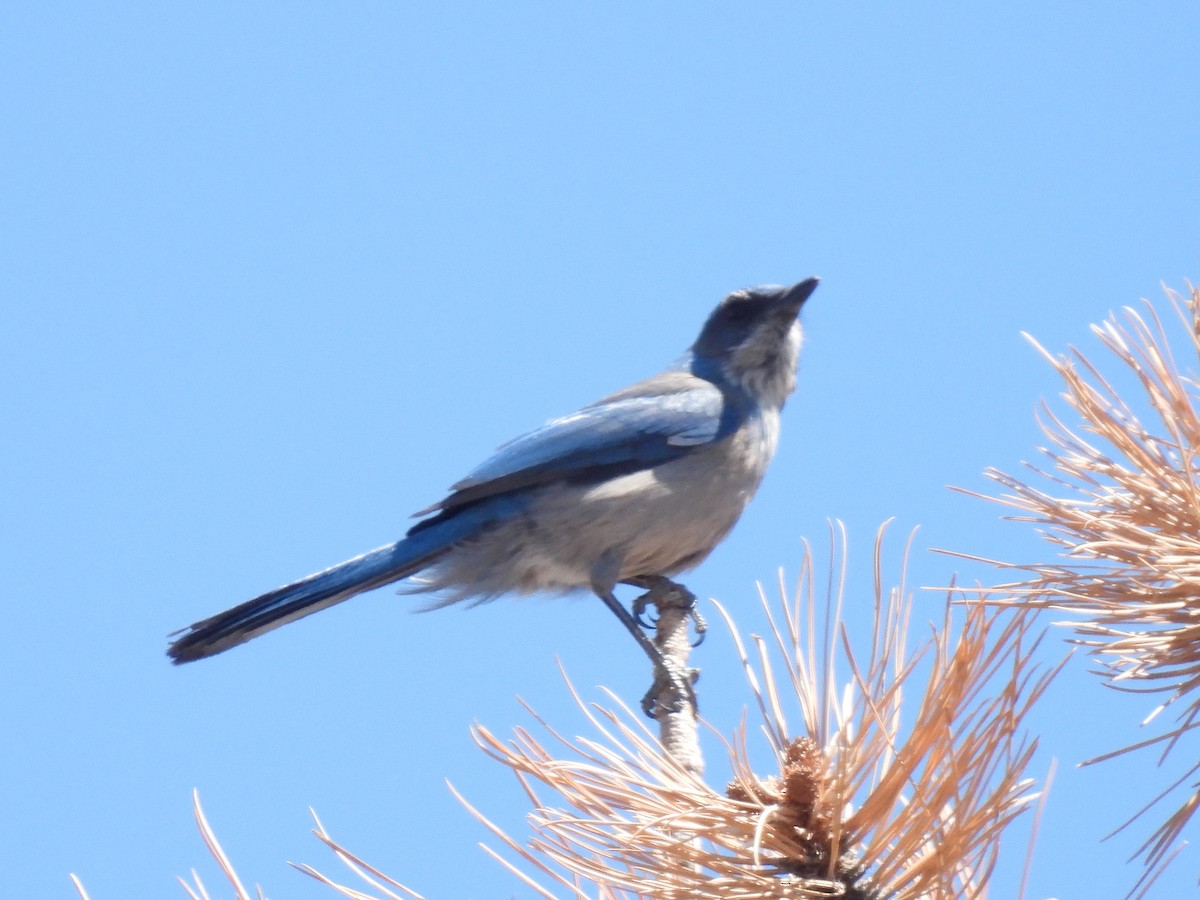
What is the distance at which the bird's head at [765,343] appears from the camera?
6074 millimetres

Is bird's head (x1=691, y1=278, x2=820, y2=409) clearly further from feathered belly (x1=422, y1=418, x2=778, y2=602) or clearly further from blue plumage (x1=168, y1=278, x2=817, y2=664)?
feathered belly (x1=422, y1=418, x2=778, y2=602)

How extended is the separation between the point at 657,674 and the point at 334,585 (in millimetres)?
1533

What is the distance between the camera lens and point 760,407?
5957mm

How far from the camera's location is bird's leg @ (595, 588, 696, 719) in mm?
3270

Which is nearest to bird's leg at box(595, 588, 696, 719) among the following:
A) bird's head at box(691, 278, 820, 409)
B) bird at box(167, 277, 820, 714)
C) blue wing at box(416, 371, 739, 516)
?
bird at box(167, 277, 820, 714)

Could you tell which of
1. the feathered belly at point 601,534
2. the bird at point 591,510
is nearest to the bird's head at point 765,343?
the bird at point 591,510

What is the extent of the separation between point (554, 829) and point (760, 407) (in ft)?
12.7

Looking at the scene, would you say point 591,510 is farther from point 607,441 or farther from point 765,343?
point 765,343

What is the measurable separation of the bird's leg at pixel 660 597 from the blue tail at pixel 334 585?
2.03ft

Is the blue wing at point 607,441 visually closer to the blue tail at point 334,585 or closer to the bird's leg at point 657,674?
the blue tail at point 334,585

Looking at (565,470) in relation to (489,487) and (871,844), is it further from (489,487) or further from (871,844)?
(871,844)

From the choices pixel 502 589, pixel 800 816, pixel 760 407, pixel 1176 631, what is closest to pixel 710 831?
pixel 800 816

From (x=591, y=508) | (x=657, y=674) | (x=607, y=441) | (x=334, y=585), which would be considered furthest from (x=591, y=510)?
(x=657, y=674)

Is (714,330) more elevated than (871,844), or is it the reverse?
(714,330)
